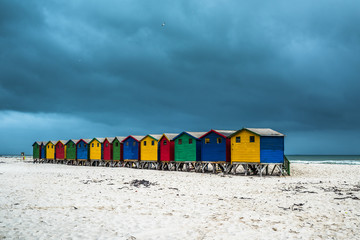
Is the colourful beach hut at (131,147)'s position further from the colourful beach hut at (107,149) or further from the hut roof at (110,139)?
the colourful beach hut at (107,149)

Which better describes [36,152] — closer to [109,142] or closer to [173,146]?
[109,142]

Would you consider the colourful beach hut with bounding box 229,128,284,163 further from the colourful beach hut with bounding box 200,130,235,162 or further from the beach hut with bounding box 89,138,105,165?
the beach hut with bounding box 89,138,105,165

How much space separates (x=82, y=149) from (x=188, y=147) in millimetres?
26264

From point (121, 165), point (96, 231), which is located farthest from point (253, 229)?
point (121, 165)

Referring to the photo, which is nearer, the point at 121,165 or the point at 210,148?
the point at 210,148

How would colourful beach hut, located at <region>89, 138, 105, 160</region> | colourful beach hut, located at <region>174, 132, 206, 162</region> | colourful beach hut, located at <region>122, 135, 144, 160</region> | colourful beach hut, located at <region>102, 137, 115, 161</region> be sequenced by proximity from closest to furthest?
colourful beach hut, located at <region>174, 132, 206, 162</region> → colourful beach hut, located at <region>122, 135, 144, 160</region> → colourful beach hut, located at <region>102, 137, 115, 161</region> → colourful beach hut, located at <region>89, 138, 105, 160</region>

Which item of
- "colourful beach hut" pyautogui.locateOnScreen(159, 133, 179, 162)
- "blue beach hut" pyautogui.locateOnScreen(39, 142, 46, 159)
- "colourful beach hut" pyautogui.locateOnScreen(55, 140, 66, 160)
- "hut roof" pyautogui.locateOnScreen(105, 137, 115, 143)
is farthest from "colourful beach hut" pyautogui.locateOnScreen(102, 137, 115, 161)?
"blue beach hut" pyautogui.locateOnScreen(39, 142, 46, 159)

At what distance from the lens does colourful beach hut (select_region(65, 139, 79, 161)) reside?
5512cm

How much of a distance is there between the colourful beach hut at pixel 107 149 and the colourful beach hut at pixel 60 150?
14381 millimetres

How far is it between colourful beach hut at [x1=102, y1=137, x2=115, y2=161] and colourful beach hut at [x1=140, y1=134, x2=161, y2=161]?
25.4 ft

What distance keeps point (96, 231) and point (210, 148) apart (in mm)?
23781

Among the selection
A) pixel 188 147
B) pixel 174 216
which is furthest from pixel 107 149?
pixel 174 216

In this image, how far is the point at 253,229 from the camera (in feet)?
29.3

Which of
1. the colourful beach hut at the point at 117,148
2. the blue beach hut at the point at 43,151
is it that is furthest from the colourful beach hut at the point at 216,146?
the blue beach hut at the point at 43,151
